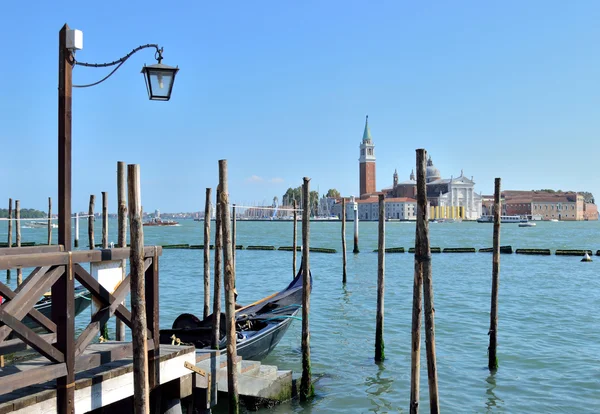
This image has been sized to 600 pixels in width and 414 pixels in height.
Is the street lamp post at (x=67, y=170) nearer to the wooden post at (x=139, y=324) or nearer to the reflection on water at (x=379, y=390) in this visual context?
the wooden post at (x=139, y=324)

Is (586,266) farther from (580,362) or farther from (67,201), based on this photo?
(67,201)

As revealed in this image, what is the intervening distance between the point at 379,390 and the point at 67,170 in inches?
179

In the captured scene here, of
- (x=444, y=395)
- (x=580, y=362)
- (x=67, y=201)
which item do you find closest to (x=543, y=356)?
(x=580, y=362)

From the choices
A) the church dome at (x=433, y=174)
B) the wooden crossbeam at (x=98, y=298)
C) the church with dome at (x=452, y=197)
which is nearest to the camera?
the wooden crossbeam at (x=98, y=298)

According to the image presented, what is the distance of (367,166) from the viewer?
107 m

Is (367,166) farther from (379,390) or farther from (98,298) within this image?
(98,298)

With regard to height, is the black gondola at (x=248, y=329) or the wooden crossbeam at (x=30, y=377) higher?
the wooden crossbeam at (x=30, y=377)

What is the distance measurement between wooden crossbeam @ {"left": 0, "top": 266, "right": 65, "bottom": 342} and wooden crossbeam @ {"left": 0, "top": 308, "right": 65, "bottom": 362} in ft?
0.09

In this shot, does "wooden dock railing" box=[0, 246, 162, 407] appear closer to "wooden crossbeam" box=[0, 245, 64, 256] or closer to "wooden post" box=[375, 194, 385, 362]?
"wooden crossbeam" box=[0, 245, 64, 256]

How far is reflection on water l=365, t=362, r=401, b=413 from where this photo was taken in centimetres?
637

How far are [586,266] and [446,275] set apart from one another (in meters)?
6.70

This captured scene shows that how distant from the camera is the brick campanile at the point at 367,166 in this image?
352 feet

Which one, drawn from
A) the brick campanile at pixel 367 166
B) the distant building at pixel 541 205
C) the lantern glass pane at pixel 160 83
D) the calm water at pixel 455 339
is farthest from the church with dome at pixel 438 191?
the lantern glass pane at pixel 160 83

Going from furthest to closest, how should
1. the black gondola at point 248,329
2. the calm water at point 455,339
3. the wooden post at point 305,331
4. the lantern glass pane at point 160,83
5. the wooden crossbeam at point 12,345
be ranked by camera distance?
the black gondola at point 248,329
the calm water at point 455,339
the wooden post at point 305,331
the lantern glass pane at point 160,83
the wooden crossbeam at point 12,345
